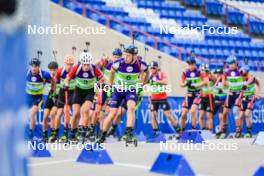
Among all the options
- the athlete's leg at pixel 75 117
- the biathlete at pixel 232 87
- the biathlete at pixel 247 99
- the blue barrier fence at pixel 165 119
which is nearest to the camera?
the athlete's leg at pixel 75 117

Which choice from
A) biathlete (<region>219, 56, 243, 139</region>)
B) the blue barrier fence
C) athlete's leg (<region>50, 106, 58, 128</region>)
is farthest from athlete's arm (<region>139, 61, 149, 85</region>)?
biathlete (<region>219, 56, 243, 139</region>)

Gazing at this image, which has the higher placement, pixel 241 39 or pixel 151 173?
pixel 241 39

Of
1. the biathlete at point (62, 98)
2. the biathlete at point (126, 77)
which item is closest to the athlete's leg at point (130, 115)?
the biathlete at point (126, 77)

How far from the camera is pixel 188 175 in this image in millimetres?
6805

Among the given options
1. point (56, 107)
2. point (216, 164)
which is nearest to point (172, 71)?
point (56, 107)

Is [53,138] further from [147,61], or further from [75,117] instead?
[147,61]

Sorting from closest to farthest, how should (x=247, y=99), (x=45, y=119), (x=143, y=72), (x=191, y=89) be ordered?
(x=143, y=72)
(x=45, y=119)
(x=191, y=89)
(x=247, y=99)

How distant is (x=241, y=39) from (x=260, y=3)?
4859mm

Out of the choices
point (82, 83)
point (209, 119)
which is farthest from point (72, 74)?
point (209, 119)

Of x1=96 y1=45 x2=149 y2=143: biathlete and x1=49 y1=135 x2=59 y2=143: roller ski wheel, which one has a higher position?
x1=96 y1=45 x2=149 y2=143: biathlete

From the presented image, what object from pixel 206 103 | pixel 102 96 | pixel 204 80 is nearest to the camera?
pixel 102 96

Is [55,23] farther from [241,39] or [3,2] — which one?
[3,2]

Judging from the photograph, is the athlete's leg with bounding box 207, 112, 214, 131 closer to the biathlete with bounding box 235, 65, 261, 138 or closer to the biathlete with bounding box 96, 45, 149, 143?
the biathlete with bounding box 235, 65, 261, 138

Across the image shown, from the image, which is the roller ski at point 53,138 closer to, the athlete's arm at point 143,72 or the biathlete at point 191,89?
the athlete's arm at point 143,72
